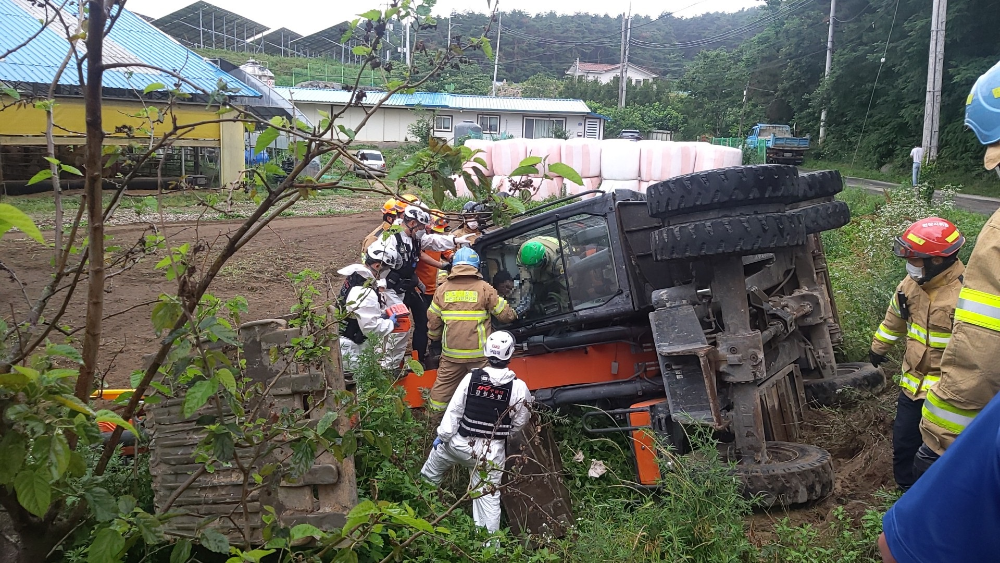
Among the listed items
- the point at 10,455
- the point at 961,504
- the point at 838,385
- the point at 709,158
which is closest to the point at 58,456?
the point at 10,455

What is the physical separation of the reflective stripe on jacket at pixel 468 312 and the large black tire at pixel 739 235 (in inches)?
72.8

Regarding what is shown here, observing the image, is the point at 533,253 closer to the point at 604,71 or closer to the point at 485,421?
the point at 485,421

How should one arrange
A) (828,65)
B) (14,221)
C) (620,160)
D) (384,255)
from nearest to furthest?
(14,221) → (384,255) → (620,160) → (828,65)

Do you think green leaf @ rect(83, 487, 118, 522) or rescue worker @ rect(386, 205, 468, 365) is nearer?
green leaf @ rect(83, 487, 118, 522)

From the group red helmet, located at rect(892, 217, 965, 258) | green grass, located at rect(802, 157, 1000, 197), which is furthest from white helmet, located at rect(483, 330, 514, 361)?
green grass, located at rect(802, 157, 1000, 197)

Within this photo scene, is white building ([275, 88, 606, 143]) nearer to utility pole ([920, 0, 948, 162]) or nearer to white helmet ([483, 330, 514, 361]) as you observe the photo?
utility pole ([920, 0, 948, 162])

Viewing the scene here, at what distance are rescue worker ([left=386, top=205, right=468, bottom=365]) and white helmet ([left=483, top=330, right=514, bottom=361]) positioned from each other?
5.90 feet

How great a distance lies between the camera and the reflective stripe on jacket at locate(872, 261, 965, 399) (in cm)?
394

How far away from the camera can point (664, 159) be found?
17.8 metres

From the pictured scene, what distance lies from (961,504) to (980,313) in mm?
1509

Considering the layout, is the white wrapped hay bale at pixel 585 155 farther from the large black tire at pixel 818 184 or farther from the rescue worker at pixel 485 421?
the rescue worker at pixel 485 421

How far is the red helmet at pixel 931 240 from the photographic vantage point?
12.9 feet

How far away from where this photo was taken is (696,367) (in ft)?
14.3

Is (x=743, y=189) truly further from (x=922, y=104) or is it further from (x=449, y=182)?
(x=922, y=104)
